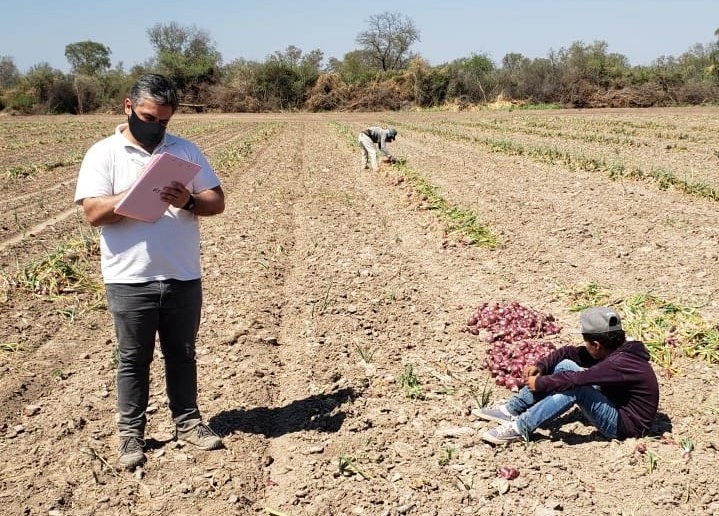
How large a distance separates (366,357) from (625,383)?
1.92m

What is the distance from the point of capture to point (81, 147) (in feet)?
71.5

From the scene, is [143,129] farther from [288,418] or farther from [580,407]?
[580,407]

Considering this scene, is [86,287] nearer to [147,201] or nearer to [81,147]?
[147,201]

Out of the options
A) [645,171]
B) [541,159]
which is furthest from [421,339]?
[541,159]

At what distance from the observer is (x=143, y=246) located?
319cm

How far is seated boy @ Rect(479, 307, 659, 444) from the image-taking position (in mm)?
3572

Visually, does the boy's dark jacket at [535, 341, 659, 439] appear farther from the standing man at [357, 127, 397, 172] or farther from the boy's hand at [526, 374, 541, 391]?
the standing man at [357, 127, 397, 172]

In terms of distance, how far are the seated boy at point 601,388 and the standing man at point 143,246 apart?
190cm

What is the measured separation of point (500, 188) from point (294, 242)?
4.56m

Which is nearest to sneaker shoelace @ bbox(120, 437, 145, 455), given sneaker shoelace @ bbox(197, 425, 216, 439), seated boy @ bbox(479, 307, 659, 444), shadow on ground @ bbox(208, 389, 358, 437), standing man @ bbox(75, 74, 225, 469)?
standing man @ bbox(75, 74, 225, 469)

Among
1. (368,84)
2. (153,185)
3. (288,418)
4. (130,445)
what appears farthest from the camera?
(368,84)

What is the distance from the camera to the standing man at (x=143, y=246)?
310cm

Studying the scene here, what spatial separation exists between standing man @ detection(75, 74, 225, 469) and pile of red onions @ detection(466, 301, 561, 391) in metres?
2.21

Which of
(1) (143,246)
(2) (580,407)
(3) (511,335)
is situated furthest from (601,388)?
(1) (143,246)
